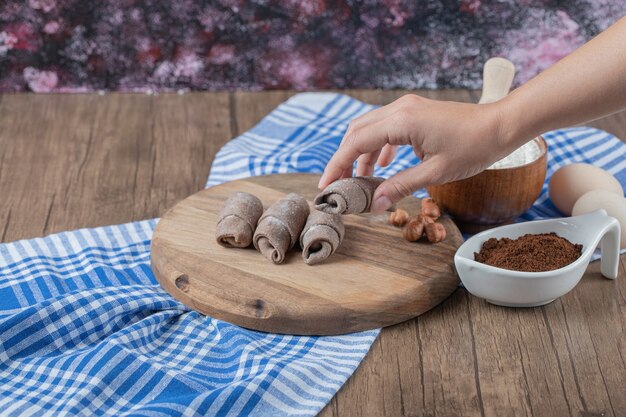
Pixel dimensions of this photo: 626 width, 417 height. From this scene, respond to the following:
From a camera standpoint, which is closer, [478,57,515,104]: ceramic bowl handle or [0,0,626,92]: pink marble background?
[478,57,515,104]: ceramic bowl handle

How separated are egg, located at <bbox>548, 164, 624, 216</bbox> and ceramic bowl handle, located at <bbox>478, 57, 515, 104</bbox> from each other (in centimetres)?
26

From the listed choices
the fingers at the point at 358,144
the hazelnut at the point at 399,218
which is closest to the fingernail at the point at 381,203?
the fingers at the point at 358,144

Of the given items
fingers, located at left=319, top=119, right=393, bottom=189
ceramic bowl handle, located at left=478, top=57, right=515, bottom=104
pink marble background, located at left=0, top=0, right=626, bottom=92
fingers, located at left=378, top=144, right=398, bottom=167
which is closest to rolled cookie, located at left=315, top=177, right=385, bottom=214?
fingers, located at left=319, top=119, right=393, bottom=189

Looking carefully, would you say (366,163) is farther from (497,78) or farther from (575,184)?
(575,184)

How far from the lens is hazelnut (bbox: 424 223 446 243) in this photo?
6.44 ft

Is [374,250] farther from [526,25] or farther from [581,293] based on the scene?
[526,25]

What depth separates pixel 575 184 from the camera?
2178mm

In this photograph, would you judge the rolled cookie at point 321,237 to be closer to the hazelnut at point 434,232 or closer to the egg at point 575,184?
the hazelnut at point 434,232

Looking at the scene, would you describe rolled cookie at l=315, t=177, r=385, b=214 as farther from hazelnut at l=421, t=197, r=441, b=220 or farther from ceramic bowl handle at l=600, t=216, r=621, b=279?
ceramic bowl handle at l=600, t=216, r=621, b=279

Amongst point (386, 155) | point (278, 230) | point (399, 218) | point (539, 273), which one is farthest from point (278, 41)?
point (539, 273)

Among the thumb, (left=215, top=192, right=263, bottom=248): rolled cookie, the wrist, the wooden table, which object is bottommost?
the wooden table

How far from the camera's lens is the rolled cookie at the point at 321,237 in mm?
1869

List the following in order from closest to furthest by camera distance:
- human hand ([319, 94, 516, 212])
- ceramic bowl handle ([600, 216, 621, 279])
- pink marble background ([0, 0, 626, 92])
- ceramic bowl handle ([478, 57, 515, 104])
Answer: human hand ([319, 94, 516, 212]) < ceramic bowl handle ([600, 216, 621, 279]) < ceramic bowl handle ([478, 57, 515, 104]) < pink marble background ([0, 0, 626, 92])

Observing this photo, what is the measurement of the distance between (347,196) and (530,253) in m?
0.40
